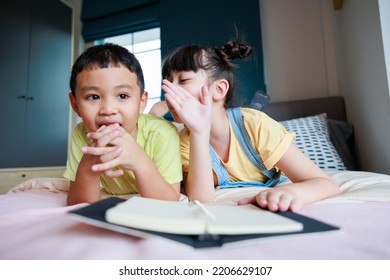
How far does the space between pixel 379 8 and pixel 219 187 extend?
85cm

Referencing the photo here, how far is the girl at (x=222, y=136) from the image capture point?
2.07 feet

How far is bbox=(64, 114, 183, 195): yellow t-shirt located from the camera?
2.16ft

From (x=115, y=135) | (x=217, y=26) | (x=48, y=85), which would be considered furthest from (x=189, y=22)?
(x=115, y=135)

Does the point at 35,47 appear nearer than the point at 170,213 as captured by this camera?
No

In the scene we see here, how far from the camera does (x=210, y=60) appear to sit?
0.83 m

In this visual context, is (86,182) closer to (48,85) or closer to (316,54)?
(316,54)

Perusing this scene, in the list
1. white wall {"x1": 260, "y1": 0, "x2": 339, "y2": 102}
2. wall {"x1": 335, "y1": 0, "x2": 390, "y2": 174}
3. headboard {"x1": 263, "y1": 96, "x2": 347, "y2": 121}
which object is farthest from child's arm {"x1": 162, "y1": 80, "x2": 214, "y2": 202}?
white wall {"x1": 260, "y1": 0, "x2": 339, "y2": 102}

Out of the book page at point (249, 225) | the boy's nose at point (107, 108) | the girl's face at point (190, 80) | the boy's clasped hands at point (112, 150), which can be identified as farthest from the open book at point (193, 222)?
the girl's face at point (190, 80)

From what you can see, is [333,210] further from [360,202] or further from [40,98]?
[40,98]

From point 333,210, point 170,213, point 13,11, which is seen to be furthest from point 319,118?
point 13,11

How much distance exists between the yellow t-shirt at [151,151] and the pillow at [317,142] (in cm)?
81

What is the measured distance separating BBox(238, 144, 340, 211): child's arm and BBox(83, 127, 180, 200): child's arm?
185mm

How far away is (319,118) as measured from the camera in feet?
4.67

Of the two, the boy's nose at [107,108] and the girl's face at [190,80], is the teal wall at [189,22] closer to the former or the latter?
the girl's face at [190,80]
